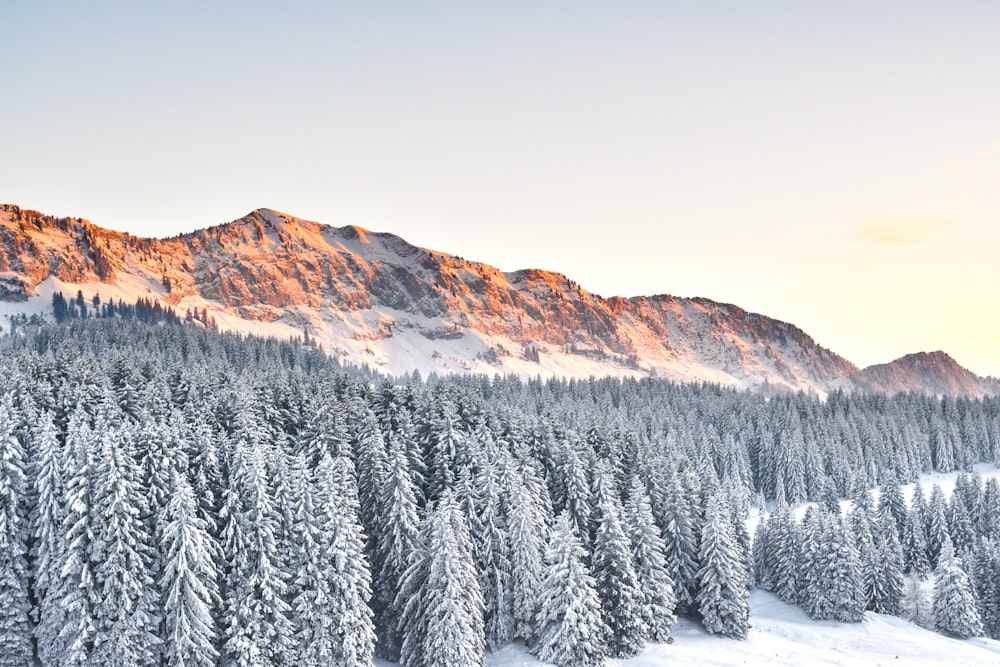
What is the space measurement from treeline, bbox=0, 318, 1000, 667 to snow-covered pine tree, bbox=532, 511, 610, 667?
156mm

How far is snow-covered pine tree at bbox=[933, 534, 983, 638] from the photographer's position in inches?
2753

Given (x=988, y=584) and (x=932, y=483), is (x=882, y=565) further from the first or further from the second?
(x=932, y=483)

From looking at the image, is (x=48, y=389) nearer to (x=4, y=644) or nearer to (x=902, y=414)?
(x=4, y=644)

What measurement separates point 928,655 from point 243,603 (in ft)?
181

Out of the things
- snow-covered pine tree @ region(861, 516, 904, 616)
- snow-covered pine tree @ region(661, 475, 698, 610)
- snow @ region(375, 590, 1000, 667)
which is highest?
snow-covered pine tree @ region(661, 475, 698, 610)

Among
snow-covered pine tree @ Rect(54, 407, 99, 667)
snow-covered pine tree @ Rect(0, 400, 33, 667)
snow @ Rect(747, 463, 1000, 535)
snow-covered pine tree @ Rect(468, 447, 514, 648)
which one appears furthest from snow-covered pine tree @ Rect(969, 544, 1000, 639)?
snow-covered pine tree @ Rect(0, 400, 33, 667)

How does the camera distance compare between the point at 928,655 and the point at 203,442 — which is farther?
the point at 928,655

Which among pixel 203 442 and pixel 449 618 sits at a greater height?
pixel 203 442

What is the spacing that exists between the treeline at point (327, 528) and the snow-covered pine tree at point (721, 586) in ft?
0.55

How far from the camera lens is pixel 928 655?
6175 cm

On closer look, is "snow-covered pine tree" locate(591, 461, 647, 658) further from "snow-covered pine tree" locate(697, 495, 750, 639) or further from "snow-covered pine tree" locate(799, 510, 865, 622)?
"snow-covered pine tree" locate(799, 510, 865, 622)

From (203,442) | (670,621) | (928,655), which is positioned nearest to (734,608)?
(670,621)

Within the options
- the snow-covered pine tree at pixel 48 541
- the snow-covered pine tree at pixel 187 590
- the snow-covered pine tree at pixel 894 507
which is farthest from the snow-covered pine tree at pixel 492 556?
the snow-covered pine tree at pixel 894 507

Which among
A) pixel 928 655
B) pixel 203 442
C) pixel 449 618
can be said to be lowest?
pixel 928 655
